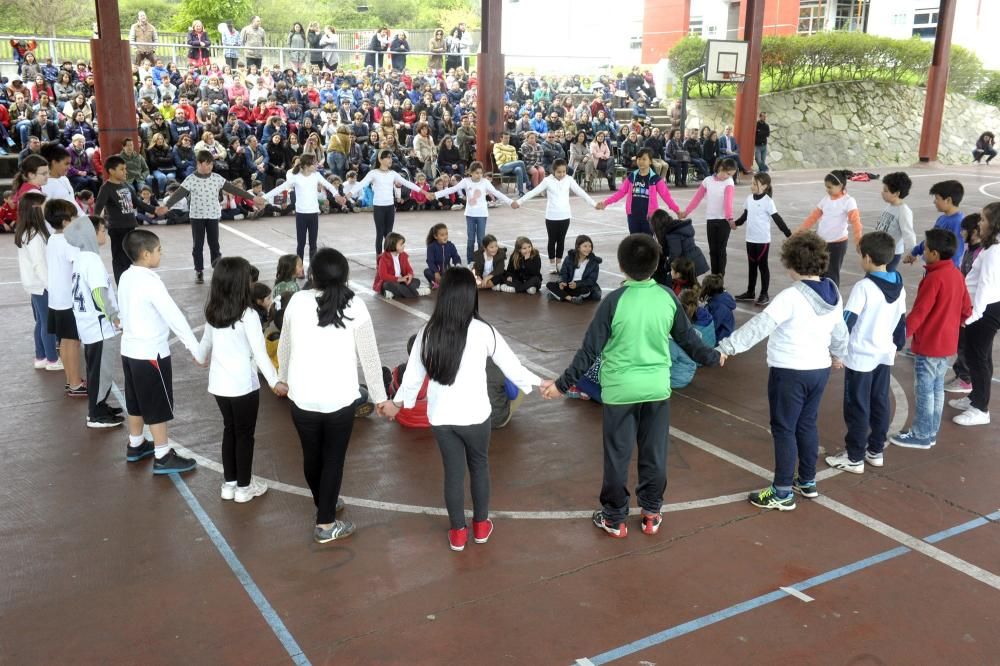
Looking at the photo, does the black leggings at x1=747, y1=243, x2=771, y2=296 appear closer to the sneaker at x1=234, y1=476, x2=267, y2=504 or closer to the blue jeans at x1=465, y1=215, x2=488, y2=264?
the blue jeans at x1=465, y1=215, x2=488, y2=264

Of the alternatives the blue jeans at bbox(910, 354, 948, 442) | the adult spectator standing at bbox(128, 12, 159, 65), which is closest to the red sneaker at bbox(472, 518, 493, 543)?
the blue jeans at bbox(910, 354, 948, 442)

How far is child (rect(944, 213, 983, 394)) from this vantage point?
297 inches

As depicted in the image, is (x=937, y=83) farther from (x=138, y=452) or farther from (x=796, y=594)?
(x=138, y=452)

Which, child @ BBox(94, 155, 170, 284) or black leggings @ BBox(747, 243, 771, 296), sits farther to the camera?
black leggings @ BBox(747, 243, 771, 296)

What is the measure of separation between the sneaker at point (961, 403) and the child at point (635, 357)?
12.2 ft

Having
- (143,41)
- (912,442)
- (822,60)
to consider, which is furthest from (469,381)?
(822,60)

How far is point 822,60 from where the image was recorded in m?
33.4

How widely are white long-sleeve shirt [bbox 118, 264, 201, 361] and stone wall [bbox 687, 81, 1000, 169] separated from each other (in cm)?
2887

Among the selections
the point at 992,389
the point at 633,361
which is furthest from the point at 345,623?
the point at 992,389

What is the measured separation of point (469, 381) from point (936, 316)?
12.6 feet

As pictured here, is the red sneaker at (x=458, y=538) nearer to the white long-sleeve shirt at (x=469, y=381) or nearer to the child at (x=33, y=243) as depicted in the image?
the white long-sleeve shirt at (x=469, y=381)

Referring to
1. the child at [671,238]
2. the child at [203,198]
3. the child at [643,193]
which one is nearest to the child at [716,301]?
the child at [671,238]

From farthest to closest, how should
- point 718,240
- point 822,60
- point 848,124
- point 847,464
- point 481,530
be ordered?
point 848,124, point 822,60, point 718,240, point 847,464, point 481,530

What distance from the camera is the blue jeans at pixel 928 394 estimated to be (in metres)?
6.42
